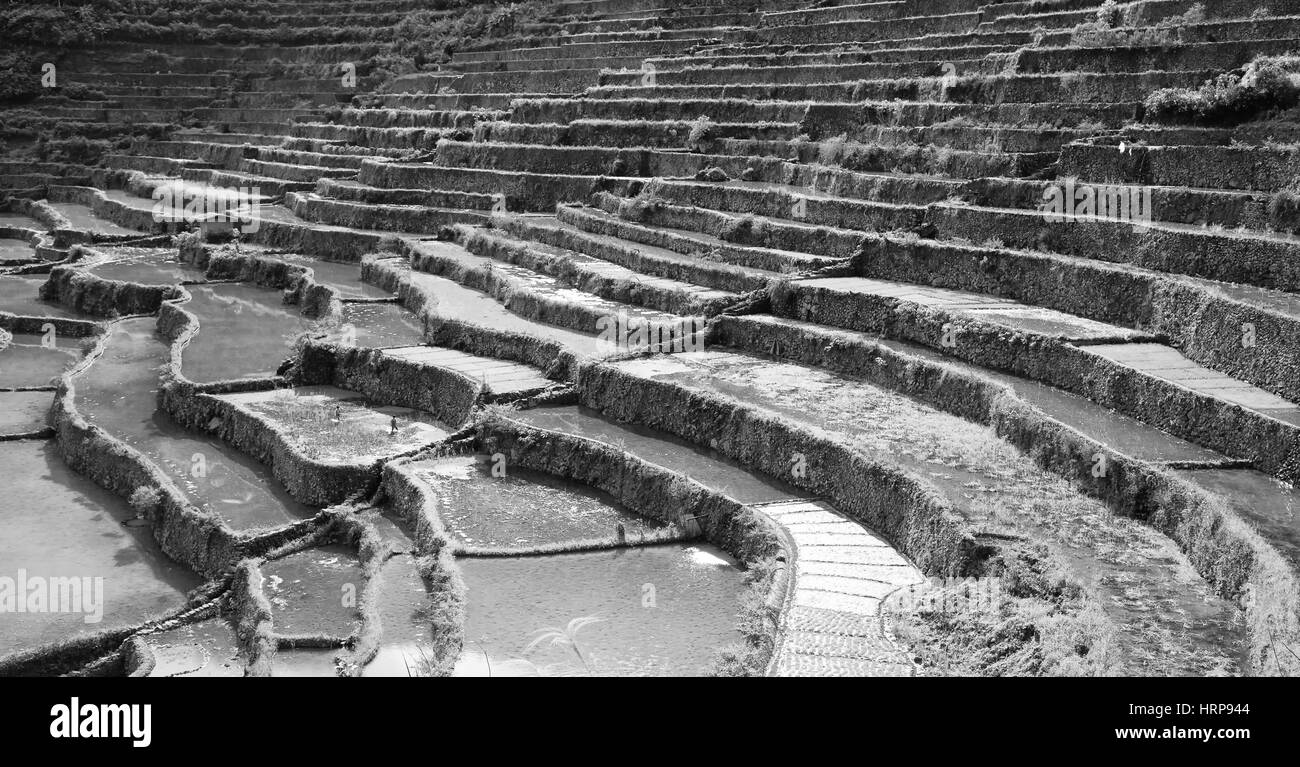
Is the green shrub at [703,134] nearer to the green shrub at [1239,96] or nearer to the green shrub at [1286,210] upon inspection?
the green shrub at [1239,96]

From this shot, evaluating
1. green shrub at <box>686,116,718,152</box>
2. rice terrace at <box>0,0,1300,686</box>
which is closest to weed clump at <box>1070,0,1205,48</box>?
rice terrace at <box>0,0,1300,686</box>

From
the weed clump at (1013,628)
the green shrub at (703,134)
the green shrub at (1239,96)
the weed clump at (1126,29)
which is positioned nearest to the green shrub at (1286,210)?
the green shrub at (1239,96)

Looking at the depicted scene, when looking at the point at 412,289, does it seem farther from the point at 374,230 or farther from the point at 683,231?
the point at 374,230

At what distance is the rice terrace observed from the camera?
8.80m

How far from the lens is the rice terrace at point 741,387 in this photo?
8.80 meters

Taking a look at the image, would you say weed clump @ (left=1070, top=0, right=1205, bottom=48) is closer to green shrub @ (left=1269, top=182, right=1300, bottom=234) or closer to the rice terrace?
the rice terrace

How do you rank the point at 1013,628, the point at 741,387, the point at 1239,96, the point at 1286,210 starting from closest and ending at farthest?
the point at 1013,628 → the point at 1286,210 → the point at 741,387 → the point at 1239,96

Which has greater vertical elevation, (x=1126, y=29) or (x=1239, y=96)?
(x=1126, y=29)

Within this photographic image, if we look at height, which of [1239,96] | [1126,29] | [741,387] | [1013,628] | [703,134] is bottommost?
[1013,628]

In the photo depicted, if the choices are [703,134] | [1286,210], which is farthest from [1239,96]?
[703,134]

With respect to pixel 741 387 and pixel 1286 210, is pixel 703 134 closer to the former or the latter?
pixel 741 387

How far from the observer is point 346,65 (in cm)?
3784

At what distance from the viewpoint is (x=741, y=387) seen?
521 inches

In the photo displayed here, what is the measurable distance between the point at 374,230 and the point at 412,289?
20.1 ft
